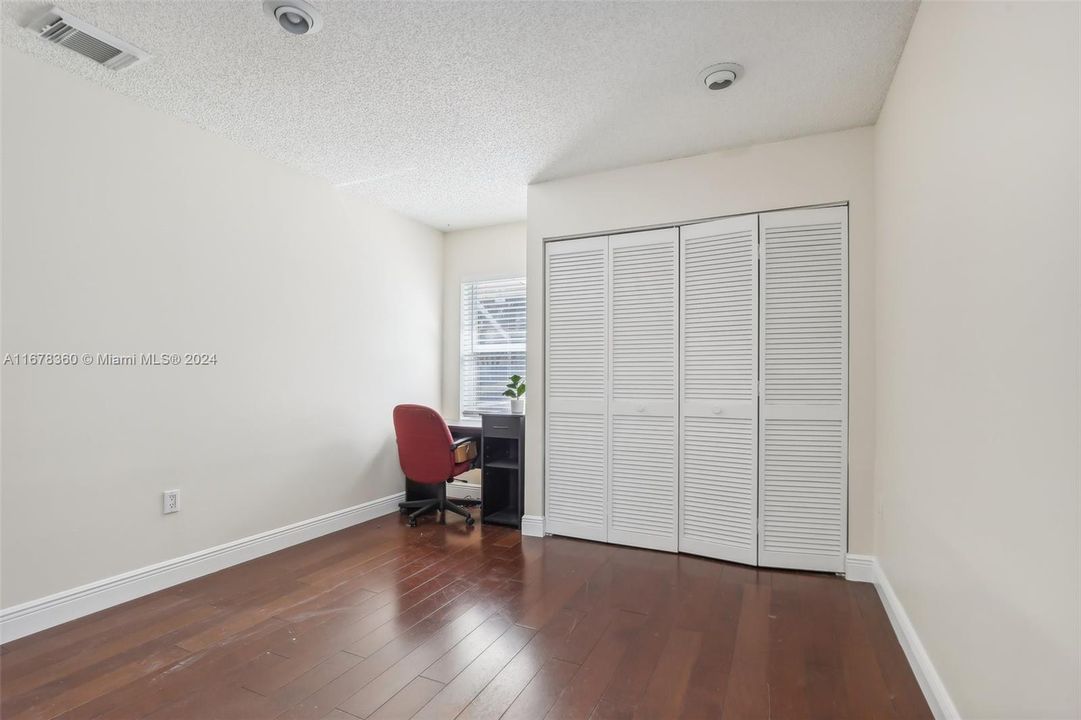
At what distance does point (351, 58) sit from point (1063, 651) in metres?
2.98

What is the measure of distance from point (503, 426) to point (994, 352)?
3.13m

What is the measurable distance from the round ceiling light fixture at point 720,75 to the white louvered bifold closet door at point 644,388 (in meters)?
1.00

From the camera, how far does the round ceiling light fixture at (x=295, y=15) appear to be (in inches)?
77.3

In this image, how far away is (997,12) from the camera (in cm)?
131

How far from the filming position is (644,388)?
11.2ft

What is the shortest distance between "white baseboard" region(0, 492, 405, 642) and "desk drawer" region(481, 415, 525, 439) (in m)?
1.22

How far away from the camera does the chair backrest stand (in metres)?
3.82

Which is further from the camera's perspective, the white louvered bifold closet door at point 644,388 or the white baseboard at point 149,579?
the white louvered bifold closet door at point 644,388

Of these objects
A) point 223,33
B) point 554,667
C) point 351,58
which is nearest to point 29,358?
point 223,33

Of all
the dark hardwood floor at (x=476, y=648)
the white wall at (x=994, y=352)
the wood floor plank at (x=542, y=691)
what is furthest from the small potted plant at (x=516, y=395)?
the white wall at (x=994, y=352)

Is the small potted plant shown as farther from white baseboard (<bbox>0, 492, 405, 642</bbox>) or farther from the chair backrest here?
white baseboard (<bbox>0, 492, 405, 642</bbox>)

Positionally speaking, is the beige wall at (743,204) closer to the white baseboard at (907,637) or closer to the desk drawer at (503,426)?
the white baseboard at (907,637)

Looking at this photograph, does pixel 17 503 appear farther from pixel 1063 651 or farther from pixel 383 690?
pixel 1063 651

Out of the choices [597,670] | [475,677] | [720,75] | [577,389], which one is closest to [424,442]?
[577,389]
